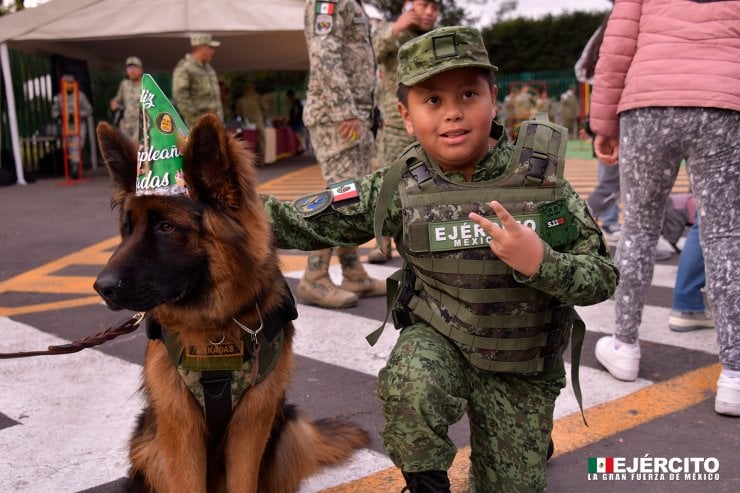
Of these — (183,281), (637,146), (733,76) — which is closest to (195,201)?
(183,281)

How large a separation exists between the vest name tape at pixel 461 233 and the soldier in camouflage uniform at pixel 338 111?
3.14m

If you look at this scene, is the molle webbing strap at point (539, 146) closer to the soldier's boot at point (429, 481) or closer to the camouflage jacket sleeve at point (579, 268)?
the camouflage jacket sleeve at point (579, 268)

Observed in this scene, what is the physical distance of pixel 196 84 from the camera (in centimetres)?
1300

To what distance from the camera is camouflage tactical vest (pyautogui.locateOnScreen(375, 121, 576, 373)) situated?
250cm


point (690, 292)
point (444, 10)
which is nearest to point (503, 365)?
point (690, 292)

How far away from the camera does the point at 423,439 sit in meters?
2.35

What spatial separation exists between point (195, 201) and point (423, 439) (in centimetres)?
103

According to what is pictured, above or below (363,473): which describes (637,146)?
above

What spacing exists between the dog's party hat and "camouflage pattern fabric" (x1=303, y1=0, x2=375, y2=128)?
3306 millimetres

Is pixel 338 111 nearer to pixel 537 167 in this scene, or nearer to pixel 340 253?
pixel 340 253

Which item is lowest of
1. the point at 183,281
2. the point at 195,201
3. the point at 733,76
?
the point at 183,281

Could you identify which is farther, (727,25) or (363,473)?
(727,25)

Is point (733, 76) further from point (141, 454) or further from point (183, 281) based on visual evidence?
point (141, 454)

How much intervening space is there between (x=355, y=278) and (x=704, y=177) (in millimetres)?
2904
